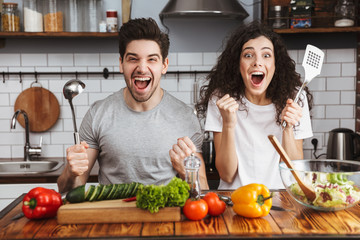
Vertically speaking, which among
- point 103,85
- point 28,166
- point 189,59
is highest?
point 189,59

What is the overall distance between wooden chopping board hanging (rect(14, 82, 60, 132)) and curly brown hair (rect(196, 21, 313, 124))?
1426 mm

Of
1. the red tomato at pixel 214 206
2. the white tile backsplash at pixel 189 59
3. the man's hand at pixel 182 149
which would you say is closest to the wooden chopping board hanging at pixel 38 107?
the white tile backsplash at pixel 189 59

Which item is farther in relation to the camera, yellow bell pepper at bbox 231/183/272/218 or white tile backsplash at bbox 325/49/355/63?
white tile backsplash at bbox 325/49/355/63

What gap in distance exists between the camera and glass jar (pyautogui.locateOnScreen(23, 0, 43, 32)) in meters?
2.96

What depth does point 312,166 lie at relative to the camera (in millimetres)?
1568

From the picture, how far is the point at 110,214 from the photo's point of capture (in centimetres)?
131

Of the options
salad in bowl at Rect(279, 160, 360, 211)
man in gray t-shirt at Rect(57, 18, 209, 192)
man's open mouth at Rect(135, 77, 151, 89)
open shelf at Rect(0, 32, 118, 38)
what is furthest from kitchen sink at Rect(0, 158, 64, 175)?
salad in bowl at Rect(279, 160, 360, 211)

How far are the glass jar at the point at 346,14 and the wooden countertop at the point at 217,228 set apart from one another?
1.88 meters

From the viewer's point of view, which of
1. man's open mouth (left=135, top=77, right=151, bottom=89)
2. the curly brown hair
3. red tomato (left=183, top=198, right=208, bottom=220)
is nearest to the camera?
red tomato (left=183, top=198, right=208, bottom=220)

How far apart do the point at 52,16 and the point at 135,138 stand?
1.42 metres

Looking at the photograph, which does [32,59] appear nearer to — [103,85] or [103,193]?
[103,85]

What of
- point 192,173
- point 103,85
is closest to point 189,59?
point 103,85

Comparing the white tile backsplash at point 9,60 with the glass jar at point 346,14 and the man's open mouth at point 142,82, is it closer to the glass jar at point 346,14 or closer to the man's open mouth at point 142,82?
the man's open mouth at point 142,82

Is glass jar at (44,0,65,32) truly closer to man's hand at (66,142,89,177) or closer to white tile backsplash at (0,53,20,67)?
white tile backsplash at (0,53,20,67)
